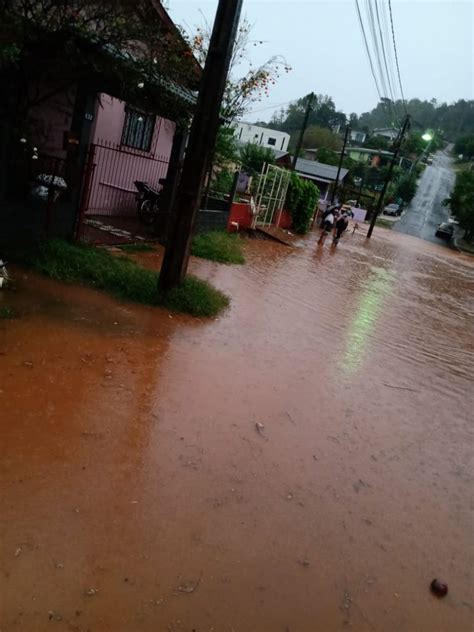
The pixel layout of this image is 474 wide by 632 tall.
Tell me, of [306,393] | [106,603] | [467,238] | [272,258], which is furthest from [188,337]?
[467,238]

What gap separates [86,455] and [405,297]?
38.1ft

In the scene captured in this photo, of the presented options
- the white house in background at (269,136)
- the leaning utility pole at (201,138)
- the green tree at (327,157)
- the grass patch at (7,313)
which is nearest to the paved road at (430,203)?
the green tree at (327,157)

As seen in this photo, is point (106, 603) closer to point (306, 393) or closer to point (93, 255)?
point (306, 393)

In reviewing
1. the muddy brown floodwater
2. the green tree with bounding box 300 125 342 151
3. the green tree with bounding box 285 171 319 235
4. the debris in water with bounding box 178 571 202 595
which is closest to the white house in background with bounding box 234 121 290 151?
the green tree with bounding box 300 125 342 151

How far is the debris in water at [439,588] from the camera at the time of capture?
2994 millimetres

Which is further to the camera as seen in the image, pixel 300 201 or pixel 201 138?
pixel 300 201

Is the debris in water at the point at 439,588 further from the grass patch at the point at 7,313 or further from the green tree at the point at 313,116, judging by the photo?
the green tree at the point at 313,116

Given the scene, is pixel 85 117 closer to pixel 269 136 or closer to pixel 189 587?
pixel 189 587

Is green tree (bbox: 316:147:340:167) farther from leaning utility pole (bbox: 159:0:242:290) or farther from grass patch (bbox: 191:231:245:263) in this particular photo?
leaning utility pole (bbox: 159:0:242:290)

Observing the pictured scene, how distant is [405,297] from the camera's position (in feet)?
44.0

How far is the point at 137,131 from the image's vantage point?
43.7 feet

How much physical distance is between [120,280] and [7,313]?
2.07 metres

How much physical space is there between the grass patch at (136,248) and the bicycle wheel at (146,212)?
168cm

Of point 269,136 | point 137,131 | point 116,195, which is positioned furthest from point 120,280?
point 269,136
